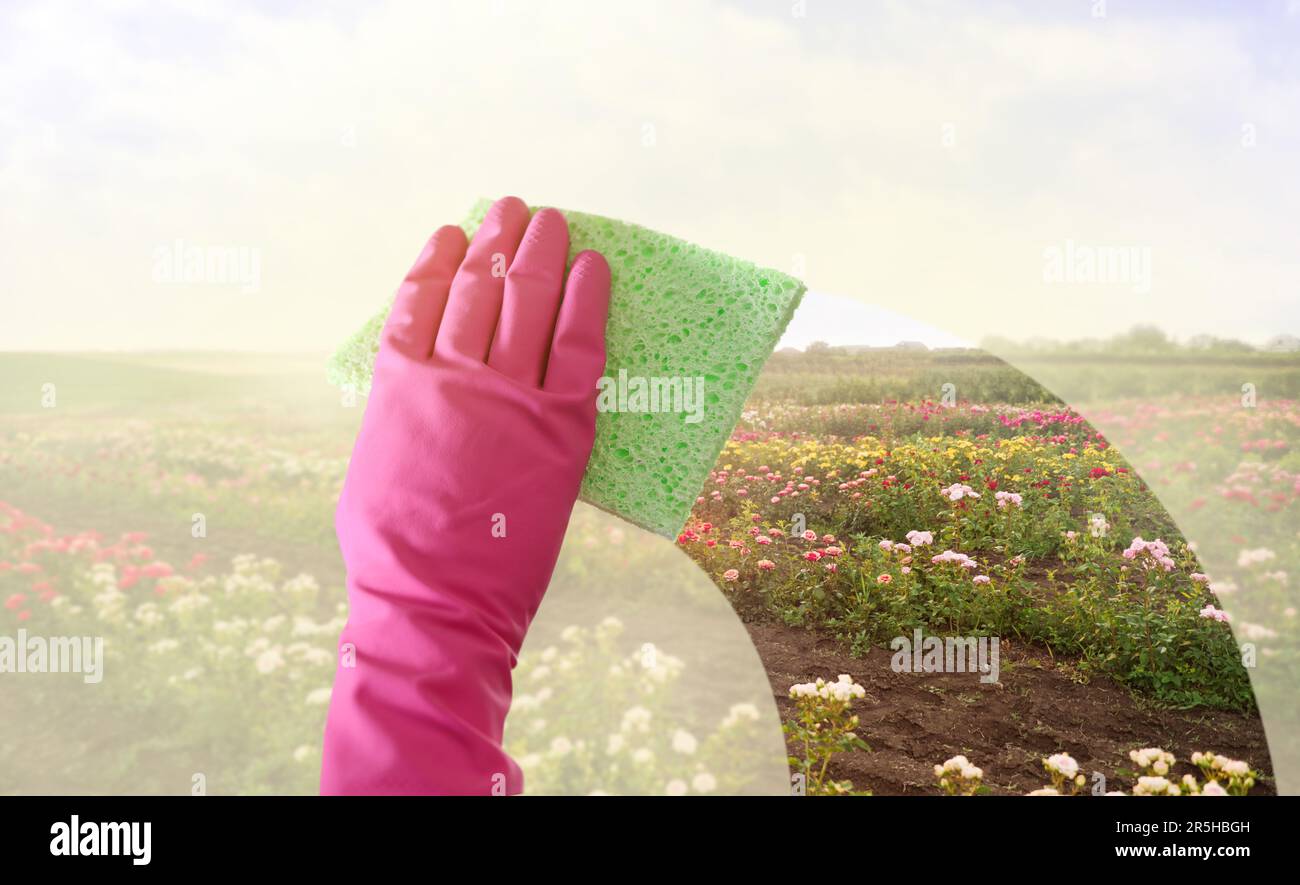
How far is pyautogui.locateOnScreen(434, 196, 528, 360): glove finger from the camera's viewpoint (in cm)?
117

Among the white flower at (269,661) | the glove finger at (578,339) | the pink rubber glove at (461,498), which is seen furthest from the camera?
the white flower at (269,661)

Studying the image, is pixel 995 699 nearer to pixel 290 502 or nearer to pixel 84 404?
pixel 290 502

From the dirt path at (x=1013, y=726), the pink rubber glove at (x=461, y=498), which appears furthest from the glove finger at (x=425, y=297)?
the dirt path at (x=1013, y=726)

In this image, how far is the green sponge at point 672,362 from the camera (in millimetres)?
1159

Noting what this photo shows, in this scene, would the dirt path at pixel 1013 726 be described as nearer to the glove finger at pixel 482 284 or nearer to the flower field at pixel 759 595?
the flower field at pixel 759 595

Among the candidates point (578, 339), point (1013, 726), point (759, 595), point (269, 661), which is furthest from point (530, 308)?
point (269, 661)

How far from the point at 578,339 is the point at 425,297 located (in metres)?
0.26

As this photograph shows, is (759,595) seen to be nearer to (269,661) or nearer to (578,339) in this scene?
(578,339)

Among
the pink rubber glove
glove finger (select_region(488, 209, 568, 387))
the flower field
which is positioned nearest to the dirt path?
the flower field

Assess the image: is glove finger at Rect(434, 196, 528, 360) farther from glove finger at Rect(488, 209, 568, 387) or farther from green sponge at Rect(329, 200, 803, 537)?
green sponge at Rect(329, 200, 803, 537)

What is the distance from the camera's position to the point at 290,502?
5.80 ft

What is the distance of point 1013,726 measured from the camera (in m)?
1.05

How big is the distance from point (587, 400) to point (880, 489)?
0.45m

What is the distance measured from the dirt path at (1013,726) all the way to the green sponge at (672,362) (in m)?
0.35
